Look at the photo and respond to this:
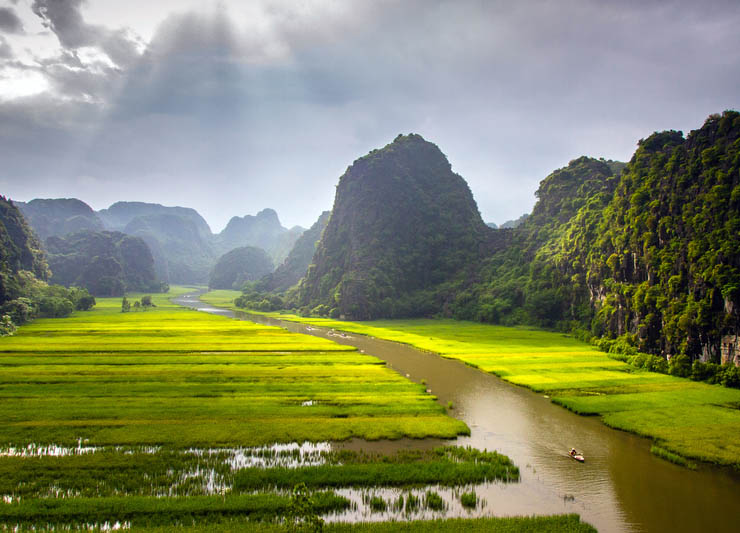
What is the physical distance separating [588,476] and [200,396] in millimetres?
26769

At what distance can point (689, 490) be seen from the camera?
1889 cm

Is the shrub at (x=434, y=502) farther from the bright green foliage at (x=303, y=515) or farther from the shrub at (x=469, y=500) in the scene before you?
the bright green foliage at (x=303, y=515)

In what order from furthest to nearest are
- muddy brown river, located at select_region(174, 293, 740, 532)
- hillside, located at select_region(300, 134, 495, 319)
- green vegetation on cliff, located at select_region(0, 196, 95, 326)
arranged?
hillside, located at select_region(300, 134, 495, 319)
green vegetation on cliff, located at select_region(0, 196, 95, 326)
muddy brown river, located at select_region(174, 293, 740, 532)

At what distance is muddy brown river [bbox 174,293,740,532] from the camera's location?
16891mm

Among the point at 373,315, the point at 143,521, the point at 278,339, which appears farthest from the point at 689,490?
the point at 373,315

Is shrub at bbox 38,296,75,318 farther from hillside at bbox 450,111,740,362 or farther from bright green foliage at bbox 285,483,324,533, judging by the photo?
bright green foliage at bbox 285,483,324,533

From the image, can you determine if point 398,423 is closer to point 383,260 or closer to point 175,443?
point 175,443

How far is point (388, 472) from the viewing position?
19672 millimetres

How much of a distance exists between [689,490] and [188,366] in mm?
40828

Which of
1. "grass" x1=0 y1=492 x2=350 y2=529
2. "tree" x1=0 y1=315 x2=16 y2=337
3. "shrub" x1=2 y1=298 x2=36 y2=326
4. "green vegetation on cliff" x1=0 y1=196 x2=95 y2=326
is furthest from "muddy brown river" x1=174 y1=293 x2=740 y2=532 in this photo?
"shrub" x1=2 y1=298 x2=36 y2=326

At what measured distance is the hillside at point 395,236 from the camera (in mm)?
117000

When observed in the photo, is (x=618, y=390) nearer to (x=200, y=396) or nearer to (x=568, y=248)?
(x=200, y=396)

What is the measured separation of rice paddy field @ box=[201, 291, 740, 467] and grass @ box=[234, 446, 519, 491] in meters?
11.5

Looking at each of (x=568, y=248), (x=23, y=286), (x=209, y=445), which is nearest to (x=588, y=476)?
(x=209, y=445)
